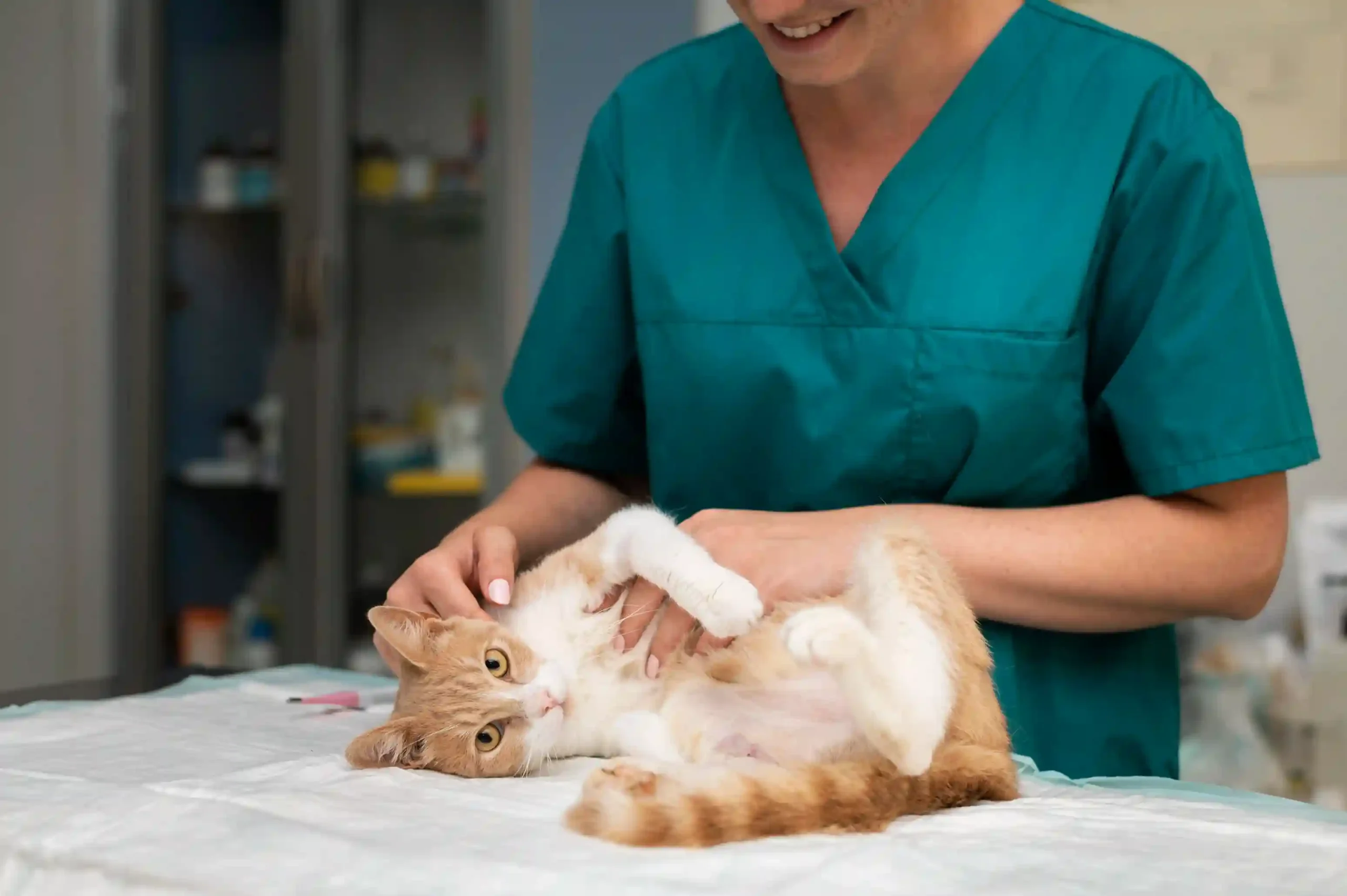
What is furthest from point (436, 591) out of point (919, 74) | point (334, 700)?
point (919, 74)

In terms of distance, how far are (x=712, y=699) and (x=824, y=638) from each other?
0.65ft

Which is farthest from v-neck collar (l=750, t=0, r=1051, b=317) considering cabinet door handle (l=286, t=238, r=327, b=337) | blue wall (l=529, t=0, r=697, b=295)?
cabinet door handle (l=286, t=238, r=327, b=337)

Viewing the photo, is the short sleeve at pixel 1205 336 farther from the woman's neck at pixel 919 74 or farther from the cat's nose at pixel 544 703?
the cat's nose at pixel 544 703

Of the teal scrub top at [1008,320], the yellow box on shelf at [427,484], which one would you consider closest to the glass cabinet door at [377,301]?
the yellow box on shelf at [427,484]

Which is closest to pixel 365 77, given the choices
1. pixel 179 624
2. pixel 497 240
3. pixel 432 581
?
pixel 497 240

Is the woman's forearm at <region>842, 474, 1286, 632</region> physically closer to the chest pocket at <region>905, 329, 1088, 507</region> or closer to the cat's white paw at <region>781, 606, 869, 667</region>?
the chest pocket at <region>905, 329, 1088, 507</region>

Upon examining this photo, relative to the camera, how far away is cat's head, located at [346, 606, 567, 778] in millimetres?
979

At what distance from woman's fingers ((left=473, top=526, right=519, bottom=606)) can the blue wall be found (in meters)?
1.50

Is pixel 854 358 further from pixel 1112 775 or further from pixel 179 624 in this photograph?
pixel 179 624

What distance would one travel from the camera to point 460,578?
1.10m

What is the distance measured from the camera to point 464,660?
1064mm

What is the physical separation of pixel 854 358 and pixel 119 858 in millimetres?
723

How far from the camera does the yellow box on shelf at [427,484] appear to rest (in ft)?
10.0

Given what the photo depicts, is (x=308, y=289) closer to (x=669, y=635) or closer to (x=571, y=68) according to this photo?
(x=571, y=68)
